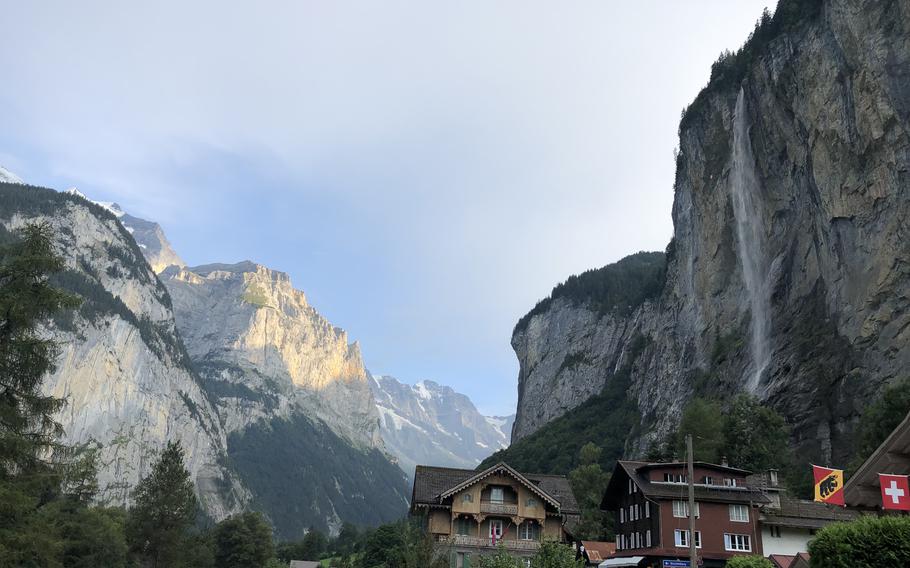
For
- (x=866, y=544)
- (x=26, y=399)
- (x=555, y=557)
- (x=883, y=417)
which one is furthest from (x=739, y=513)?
(x=26, y=399)

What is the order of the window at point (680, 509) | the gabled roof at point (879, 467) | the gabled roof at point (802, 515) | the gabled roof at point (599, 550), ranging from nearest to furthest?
the gabled roof at point (879, 467) → the gabled roof at point (802, 515) → the window at point (680, 509) → the gabled roof at point (599, 550)

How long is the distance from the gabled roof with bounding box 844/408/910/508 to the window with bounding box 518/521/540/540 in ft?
144

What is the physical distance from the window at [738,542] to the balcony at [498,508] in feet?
54.1

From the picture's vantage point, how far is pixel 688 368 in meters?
115

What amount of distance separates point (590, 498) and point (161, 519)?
57.1 metres

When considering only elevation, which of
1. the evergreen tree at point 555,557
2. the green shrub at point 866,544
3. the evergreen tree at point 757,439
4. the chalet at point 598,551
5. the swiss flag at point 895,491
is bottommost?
the chalet at point 598,551

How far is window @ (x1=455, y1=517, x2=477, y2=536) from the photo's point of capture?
54.0 m

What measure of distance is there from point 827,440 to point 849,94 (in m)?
36.9

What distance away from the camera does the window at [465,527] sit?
177 ft

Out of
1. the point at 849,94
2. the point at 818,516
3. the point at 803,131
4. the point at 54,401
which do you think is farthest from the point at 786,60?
the point at 54,401

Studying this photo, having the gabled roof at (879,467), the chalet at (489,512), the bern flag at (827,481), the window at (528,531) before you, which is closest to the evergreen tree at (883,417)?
the chalet at (489,512)

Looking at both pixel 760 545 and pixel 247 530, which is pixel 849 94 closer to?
pixel 760 545

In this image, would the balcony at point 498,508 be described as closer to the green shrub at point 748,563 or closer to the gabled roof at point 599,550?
the gabled roof at point 599,550

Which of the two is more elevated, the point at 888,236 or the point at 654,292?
the point at 654,292
